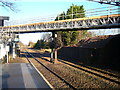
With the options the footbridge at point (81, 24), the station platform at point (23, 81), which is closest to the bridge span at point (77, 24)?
the footbridge at point (81, 24)

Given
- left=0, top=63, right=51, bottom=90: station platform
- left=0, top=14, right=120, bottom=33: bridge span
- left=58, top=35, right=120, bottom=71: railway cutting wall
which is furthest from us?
left=0, top=14, right=120, bottom=33: bridge span

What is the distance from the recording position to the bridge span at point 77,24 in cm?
2022

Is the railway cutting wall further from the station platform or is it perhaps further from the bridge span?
the station platform

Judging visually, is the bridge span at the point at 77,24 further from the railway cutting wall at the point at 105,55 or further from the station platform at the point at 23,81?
the station platform at the point at 23,81

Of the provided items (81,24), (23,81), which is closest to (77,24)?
(81,24)

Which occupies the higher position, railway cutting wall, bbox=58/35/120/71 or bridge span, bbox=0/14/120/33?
bridge span, bbox=0/14/120/33

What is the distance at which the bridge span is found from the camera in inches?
796

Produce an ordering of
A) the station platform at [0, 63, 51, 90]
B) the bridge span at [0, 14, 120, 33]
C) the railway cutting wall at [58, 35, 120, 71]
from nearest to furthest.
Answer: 1. the station platform at [0, 63, 51, 90]
2. the railway cutting wall at [58, 35, 120, 71]
3. the bridge span at [0, 14, 120, 33]

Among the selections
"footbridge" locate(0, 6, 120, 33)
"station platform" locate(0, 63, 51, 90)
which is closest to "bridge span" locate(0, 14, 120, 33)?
"footbridge" locate(0, 6, 120, 33)

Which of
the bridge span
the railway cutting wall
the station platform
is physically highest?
the bridge span

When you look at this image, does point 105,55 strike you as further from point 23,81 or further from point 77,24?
point 23,81

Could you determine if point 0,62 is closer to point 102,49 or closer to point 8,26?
point 102,49

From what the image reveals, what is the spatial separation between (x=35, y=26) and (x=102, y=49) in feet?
51.2

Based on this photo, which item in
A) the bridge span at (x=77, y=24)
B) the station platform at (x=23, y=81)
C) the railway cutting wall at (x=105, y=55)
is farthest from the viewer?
the bridge span at (x=77, y=24)
